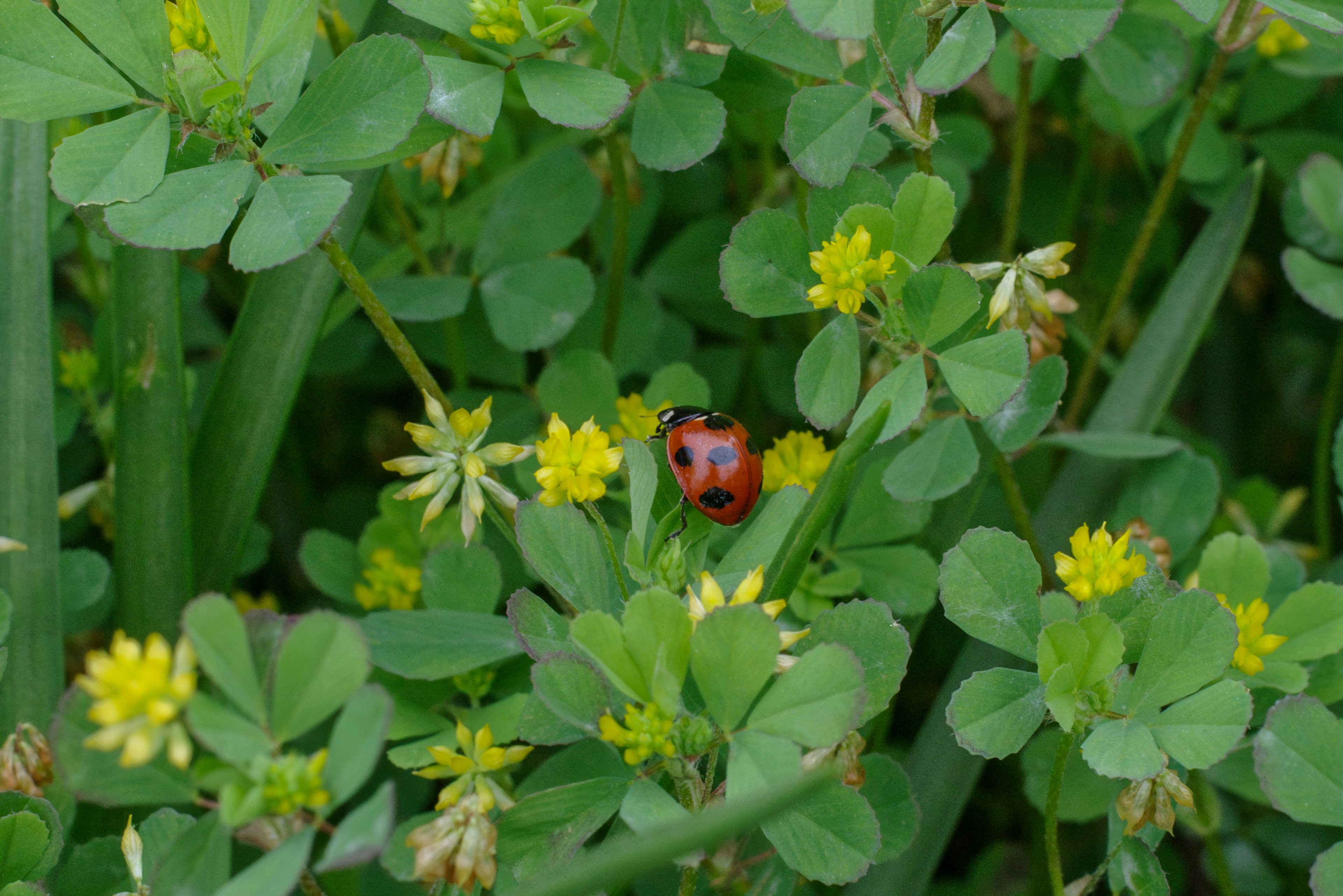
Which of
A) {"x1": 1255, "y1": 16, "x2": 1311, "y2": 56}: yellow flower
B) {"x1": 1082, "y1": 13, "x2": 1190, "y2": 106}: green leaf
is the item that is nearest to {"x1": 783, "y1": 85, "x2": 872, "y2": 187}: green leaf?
{"x1": 1082, "y1": 13, "x2": 1190, "y2": 106}: green leaf

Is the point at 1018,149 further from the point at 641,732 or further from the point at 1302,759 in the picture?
the point at 641,732

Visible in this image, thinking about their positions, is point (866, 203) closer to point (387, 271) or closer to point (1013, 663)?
point (1013, 663)

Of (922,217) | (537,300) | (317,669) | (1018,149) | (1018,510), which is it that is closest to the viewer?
(317,669)

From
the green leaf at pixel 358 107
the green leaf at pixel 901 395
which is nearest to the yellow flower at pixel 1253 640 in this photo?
the green leaf at pixel 901 395

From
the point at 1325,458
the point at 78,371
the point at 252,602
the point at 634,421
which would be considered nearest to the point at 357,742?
the point at 634,421

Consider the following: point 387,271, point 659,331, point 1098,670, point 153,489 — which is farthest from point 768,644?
point 387,271

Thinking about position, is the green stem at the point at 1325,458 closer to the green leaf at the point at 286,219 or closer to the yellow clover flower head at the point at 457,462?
the yellow clover flower head at the point at 457,462

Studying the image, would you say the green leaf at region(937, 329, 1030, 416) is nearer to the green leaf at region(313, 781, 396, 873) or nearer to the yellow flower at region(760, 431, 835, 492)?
the yellow flower at region(760, 431, 835, 492)
